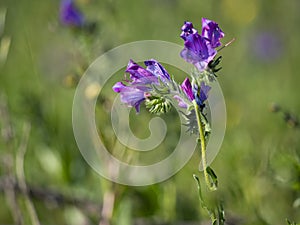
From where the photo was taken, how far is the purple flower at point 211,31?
55.0 inches

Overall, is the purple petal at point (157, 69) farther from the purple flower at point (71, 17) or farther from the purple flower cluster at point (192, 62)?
the purple flower at point (71, 17)

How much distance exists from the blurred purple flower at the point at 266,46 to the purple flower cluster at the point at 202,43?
11.7 feet

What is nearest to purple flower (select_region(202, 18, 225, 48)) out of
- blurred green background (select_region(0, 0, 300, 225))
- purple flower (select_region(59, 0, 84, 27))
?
blurred green background (select_region(0, 0, 300, 225))

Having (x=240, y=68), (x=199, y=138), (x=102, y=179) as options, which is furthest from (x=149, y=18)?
(x=199, y=138)

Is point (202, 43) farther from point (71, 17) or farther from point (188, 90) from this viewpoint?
point (71, 17)

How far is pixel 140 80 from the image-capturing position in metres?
1.44

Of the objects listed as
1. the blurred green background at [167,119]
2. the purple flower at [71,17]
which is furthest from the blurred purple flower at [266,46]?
the purple flower at [71,17]

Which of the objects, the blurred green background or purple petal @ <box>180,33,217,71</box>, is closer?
purple petal @ <box>180,33,217,71</box>

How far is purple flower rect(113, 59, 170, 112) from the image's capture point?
1417 mm

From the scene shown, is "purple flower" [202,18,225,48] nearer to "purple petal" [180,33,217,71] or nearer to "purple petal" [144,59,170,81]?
"purple petal" [180,33,217,71]

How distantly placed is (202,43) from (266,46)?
3.84 meters

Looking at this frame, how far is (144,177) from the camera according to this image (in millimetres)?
2801

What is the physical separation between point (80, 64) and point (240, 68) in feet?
7.88

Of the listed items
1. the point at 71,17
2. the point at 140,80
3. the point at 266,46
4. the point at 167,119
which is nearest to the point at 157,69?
the point at 140,80
